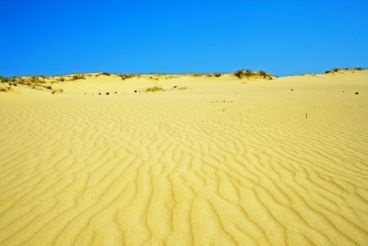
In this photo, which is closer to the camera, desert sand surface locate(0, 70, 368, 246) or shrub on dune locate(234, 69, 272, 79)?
desert sand surface locate(0, 70, 368, 246)

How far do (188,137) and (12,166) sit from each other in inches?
128

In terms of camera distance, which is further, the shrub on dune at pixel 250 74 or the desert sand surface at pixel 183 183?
the shrub on dune at pixel 250 74

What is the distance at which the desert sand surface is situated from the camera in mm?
2930

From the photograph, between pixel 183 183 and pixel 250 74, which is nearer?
pixel 183 183

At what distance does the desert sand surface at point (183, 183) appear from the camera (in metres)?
2.93

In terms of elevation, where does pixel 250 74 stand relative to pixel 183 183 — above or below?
above

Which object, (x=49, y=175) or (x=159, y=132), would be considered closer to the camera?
(x=49, y=175)

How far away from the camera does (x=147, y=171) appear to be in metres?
4.45

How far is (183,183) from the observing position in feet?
13.1

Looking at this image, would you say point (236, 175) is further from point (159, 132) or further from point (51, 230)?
point (159, 132)

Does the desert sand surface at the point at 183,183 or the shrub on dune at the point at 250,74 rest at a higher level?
the shrub on dune at the point at 250,74

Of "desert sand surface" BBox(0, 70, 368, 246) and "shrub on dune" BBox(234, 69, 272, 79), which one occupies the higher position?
"shrub on dune" BBox(234, 69, 272, 79)

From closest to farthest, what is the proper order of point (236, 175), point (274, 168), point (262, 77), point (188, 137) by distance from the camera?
point (236, 175) < point (274, 168) < point (188, 137) < point (262, 77)

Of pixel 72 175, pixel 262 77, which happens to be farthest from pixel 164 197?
pixel 262 77
